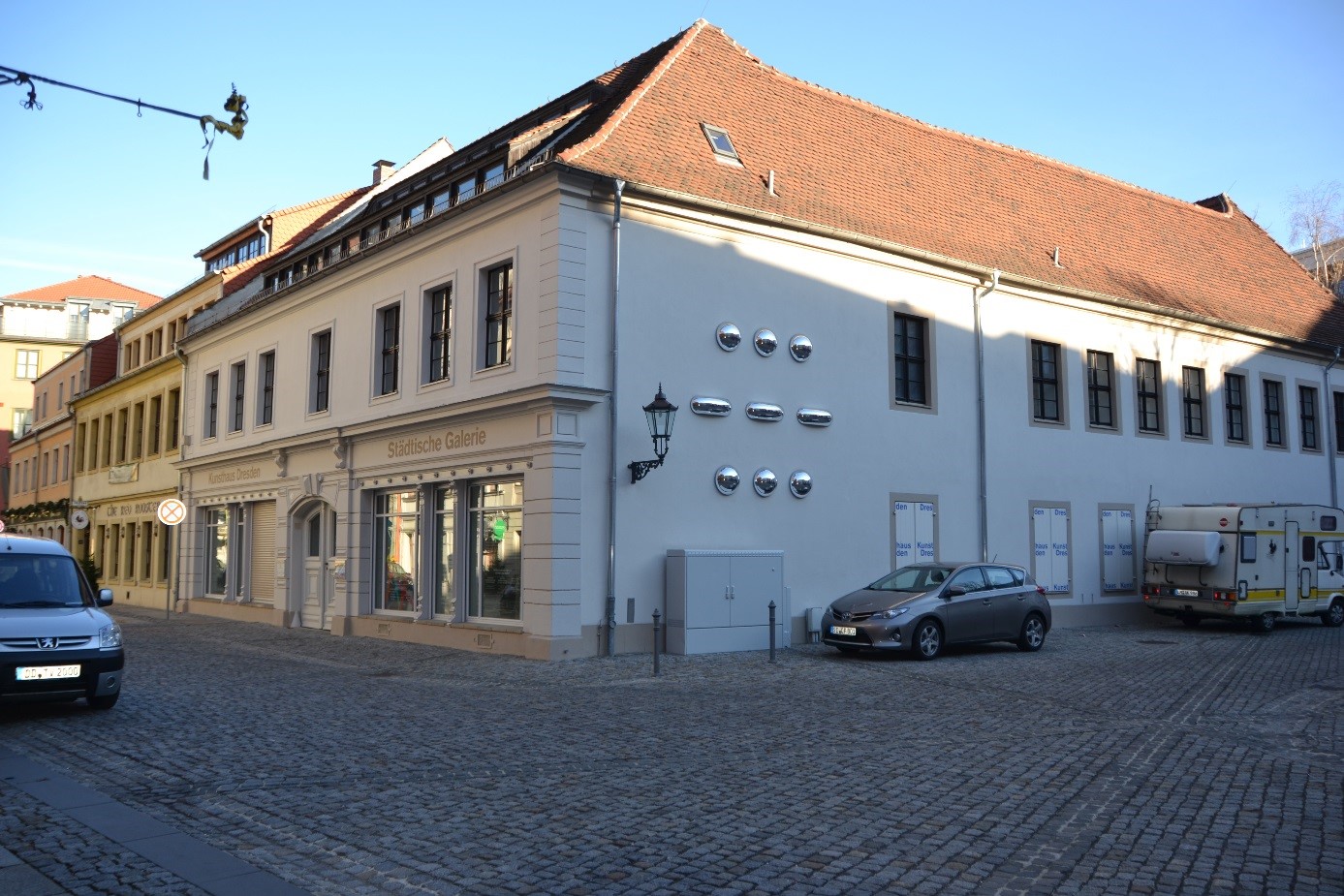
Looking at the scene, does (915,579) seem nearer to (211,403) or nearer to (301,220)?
(211,403)

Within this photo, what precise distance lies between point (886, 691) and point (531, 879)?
8.55 metres

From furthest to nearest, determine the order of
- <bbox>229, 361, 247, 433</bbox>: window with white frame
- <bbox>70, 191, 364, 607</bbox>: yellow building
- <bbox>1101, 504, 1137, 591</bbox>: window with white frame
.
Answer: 1. <bbox>70, 191, 364, 607</bbox>: yellow building
2. <bbox>229, 361, 247, 433</bbox>: window with white frame
3. <bbox>1101, 504, 1137, 591</bbox>: window with white frame

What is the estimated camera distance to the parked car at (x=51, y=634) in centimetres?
1105

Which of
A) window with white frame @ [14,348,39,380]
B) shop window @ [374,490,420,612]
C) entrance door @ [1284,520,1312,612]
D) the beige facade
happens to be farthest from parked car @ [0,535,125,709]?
window with white frame @ [14,348,39,380]

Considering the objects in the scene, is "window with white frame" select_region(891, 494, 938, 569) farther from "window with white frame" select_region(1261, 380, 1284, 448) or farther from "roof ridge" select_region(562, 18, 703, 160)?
"window with white frame" select_region(1261, 380, 1284, 448)

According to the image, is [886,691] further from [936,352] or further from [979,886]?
[936,352]

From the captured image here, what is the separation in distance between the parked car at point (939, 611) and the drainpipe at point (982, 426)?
152 inches

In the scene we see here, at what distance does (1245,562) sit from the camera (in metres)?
23.6

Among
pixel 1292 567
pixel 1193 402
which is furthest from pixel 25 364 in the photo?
pixel 1292 567

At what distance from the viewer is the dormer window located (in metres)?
20.9

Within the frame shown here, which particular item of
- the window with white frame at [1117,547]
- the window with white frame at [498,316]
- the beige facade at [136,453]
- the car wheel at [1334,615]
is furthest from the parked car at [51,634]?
the car wheel at [1334,615]

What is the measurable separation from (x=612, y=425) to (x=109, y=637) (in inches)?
324

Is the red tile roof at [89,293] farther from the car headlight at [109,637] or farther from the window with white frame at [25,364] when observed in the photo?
the car headlight at [109,637]

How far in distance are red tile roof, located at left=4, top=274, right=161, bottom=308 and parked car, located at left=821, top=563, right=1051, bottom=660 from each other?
233 feet
